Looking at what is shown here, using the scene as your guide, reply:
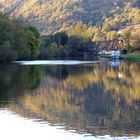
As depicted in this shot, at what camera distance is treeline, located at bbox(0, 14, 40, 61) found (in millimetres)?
100250

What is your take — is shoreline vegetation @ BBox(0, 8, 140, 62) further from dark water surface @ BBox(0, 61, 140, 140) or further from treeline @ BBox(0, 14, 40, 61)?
dark water surface @ BBox(0, 61, 140, 140)

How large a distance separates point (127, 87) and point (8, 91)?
11.5 metres

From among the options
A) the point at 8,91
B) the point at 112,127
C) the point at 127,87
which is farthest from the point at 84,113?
the point at 127,87

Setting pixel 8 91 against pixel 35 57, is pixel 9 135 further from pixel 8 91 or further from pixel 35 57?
pixel 35 57

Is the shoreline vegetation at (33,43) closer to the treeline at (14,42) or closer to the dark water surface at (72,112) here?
the treeline at (14,42)

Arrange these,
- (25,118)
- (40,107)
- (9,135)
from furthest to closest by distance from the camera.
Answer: (40,107), (25,118), (9,135)

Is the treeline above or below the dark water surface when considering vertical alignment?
above

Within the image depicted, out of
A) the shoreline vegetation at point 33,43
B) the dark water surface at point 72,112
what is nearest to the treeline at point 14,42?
the shoreline vegetation at point 33,43

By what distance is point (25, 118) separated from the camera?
2680 cm

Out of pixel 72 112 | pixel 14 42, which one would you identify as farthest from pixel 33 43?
pixel 72 112

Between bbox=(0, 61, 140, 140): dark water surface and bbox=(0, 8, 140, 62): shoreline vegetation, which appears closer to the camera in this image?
bbox=(0, 61, 140, 140): dark water surface

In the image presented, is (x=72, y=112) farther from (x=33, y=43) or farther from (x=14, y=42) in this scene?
(x=33, y=43)

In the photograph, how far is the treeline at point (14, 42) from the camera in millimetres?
100250

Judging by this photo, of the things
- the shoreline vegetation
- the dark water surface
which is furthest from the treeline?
the dark water surface
